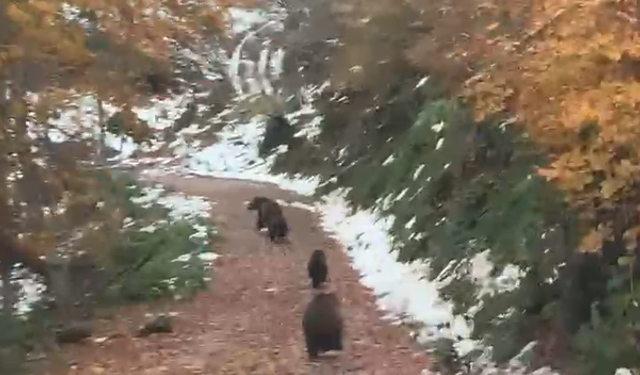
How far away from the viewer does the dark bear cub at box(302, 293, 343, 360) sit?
10750 millimetres

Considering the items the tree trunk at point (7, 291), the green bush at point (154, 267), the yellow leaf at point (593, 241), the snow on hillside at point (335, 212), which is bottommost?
the snow on hillside at point (335, 212)

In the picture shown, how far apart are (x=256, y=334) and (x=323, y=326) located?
6.72ft

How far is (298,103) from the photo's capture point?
37.1m

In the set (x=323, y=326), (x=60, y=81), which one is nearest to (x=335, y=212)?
(x=323, y=326)

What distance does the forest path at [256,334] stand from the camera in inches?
436

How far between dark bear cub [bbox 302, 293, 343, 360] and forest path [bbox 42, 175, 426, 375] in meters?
0.21

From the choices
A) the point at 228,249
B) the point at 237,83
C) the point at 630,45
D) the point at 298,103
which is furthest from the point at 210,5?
the point at 237,83

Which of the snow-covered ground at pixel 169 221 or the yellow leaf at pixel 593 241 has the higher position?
the yellow leaf at pixel 593 241

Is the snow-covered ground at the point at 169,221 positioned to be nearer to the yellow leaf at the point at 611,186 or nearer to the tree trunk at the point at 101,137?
the tree trunk at the point at 101,137

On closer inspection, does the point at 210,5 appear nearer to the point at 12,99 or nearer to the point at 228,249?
the point at 12,99

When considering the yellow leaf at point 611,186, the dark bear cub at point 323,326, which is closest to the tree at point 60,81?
the dark bear cub at point 323,326

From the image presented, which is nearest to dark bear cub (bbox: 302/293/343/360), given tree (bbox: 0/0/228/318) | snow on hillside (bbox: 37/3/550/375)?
snow on hillside (bbox: 37/3/550/375)

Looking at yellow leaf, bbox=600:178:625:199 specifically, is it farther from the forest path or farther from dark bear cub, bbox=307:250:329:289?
dark bear cub, bbox=307:250:329:289

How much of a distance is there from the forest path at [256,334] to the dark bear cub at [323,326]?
0.21 m
